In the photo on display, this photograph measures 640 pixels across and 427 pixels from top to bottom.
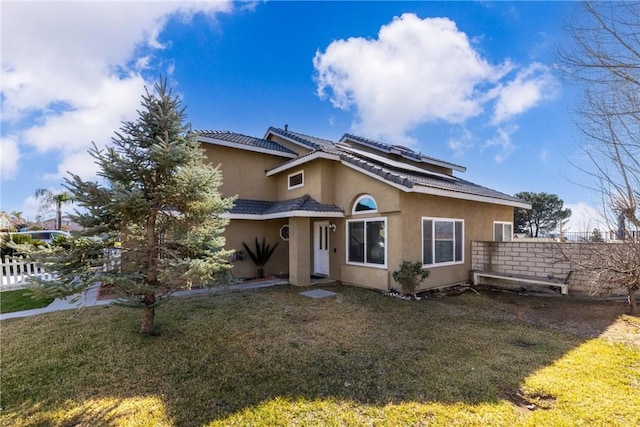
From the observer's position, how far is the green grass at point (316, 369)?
14.9ft

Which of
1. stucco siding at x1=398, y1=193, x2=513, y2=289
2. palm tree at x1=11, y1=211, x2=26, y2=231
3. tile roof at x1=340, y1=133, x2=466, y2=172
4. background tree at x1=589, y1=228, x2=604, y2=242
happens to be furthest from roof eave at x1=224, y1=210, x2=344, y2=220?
palm tree at x1=11, y1=211, x2=26, y2=231

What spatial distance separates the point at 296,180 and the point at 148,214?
33.4 feet

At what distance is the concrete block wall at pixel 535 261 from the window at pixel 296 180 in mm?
9575

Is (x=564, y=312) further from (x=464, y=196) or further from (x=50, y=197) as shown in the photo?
(x=50, y=197)

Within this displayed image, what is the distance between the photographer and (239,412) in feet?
14.9

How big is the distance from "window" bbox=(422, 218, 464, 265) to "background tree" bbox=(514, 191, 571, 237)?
32.1 metres

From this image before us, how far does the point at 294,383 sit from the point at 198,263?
3.27 m

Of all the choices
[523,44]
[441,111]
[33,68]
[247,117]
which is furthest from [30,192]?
[523,44]

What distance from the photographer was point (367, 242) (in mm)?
13602

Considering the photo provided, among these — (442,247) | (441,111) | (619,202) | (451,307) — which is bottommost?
(451,307)

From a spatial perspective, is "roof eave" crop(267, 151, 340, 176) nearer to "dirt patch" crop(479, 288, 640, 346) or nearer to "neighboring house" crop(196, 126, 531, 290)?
"neighboring house" crop(196, 126, 531, 290)

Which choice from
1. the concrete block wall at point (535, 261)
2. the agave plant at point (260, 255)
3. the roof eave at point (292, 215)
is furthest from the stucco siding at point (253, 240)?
the concrete block wall at point (535, 261)

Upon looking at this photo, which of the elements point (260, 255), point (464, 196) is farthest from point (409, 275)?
point (260, 255)

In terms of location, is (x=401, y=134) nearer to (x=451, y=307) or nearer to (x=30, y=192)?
(x=451, y=307)
